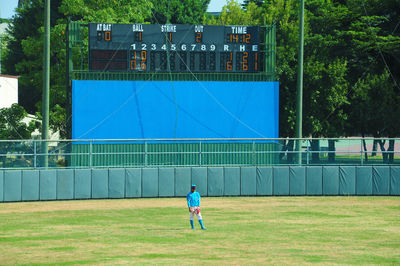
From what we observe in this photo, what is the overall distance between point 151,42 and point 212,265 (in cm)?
1704

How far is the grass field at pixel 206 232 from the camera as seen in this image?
12.6 metres

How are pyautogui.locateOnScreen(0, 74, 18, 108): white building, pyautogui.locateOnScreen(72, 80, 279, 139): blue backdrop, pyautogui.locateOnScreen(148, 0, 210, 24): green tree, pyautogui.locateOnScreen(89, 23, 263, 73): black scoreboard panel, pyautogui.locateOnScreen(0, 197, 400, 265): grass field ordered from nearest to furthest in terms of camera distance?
pyautogui.locateOnScreen(0, 197, 400, 265): grass field < pyautogui.locateOnScreen(89, 23, 263, 73): black scoreboard panel < pyautogui.locateOnScreen(72, 80, 279, 139): blue backdrop < pyautogui.locateOnScreen(0, 74, 18, 108): white building < pyautogui.locateOnScreen(148, 0, 210, 24): green tree

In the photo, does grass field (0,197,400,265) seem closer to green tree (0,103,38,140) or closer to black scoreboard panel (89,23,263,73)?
black scoreboard panel (89,23,263,73)

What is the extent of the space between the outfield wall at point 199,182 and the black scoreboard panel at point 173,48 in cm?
539

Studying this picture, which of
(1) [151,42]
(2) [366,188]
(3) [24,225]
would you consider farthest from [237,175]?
(3) [24,225]

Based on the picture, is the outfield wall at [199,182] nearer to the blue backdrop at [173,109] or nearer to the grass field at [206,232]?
the grass field at [206,232]

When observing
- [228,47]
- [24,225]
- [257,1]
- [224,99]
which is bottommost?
[24,225]

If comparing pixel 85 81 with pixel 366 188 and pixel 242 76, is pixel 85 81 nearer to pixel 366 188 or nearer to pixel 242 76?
pixel 242 76

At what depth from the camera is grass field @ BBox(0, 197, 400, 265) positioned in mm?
12641

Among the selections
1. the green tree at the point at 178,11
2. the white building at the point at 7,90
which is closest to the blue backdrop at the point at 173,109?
the white building at the point at 7,90

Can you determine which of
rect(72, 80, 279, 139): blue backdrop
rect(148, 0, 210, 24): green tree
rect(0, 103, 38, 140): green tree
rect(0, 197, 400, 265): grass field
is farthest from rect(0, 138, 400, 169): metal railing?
rect(148, 0, 210, 24): green tree

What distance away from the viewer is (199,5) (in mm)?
73875

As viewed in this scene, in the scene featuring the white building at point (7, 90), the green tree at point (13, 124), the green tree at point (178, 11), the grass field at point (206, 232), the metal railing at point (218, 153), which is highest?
the green tree at point (178, 11)

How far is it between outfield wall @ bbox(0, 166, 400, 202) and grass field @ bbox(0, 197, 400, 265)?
655 millimetres
